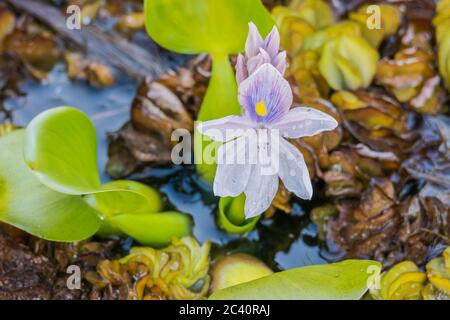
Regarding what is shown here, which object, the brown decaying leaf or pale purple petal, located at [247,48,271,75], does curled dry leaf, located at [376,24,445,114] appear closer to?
the brown decaying leaf

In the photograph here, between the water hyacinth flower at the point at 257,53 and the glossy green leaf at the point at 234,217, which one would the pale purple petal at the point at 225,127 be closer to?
the water hyacinth flower at the point at 257,53

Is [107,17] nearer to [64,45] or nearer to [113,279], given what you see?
[64,45]

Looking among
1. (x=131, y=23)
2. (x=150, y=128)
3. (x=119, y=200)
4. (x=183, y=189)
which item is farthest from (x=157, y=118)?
(x=131, y=23)

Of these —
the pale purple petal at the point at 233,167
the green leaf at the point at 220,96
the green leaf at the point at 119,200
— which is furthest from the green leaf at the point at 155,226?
the pale purple petal at the point at 233,167

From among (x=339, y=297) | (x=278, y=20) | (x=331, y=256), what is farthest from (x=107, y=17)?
(x=339, y=297)

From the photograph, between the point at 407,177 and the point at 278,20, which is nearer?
the point at 407,177

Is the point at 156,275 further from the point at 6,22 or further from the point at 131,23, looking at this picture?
the point at 6,22
